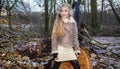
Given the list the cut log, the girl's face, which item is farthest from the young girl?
the cut log

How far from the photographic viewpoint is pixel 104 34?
2222 cm

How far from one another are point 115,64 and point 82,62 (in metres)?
2.25

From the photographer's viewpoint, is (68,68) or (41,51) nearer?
(68,68)

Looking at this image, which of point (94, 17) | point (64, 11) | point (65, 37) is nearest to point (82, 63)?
point (65, 37)

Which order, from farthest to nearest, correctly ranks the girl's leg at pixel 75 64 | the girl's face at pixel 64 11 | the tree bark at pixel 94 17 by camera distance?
the tree bark at pixel 94 17 → the girl's leg at pixel 75 64 → the girl's face at pixel 64 11

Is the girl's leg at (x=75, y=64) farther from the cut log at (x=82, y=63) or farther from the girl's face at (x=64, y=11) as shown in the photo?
the girl's face at (x=64, y=11)

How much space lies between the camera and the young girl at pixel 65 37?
20.8 feet

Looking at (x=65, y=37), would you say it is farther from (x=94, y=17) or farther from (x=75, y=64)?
(x=94, y=17)

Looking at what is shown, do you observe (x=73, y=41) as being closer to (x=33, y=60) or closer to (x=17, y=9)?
(x=33, y=60)

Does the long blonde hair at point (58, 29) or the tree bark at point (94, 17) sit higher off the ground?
the long blonde hair at point (58, 29)

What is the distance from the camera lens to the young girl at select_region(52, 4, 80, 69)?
634cm

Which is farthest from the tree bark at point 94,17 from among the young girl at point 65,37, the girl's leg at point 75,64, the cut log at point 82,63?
the young girl at point 65,37

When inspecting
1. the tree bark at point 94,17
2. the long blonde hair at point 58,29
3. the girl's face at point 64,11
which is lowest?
the tree bark at point 94,17

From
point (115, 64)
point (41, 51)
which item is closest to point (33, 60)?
point (41, 51)
